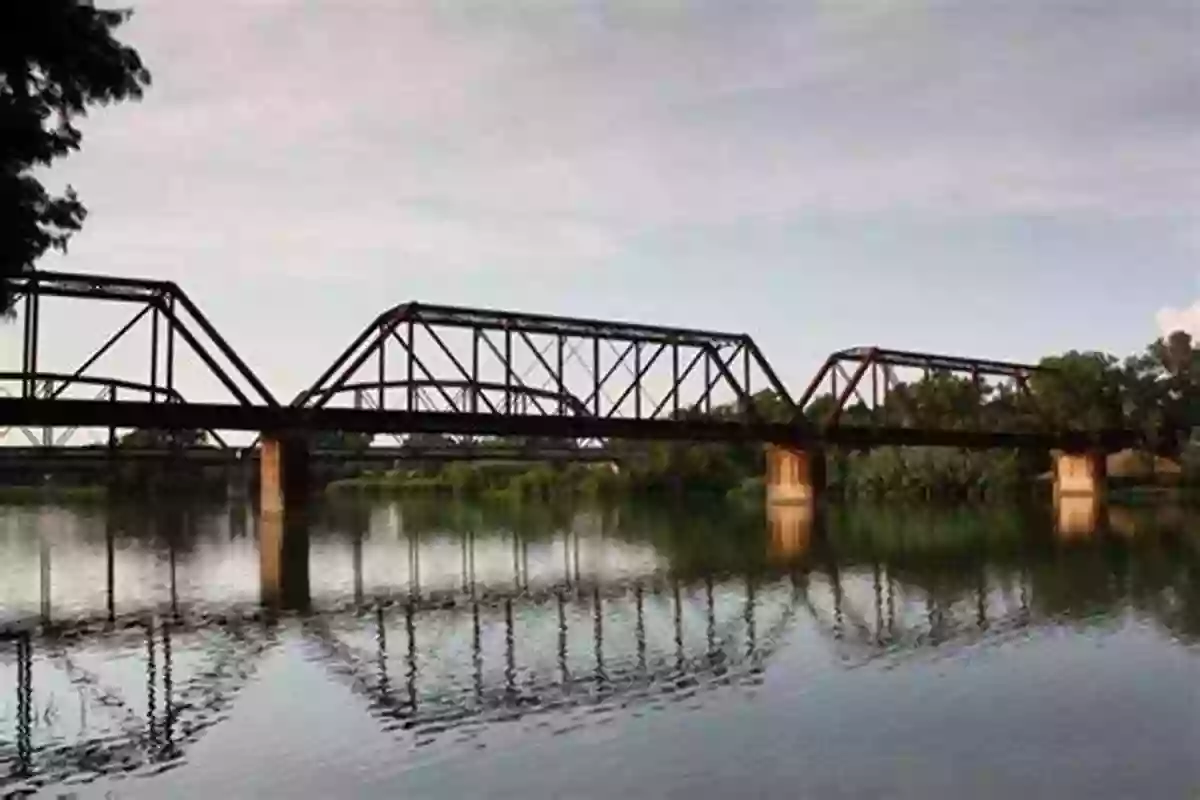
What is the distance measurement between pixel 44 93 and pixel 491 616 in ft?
63.3

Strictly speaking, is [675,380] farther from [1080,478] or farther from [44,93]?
[44,93]

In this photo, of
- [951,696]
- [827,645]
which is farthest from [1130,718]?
[827,645]

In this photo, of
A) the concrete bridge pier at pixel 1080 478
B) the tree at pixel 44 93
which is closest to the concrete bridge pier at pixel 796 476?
the concrete bridge pier at pixel 1080 478

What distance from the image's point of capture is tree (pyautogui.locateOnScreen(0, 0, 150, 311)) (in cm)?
1365

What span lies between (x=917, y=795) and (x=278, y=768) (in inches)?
289

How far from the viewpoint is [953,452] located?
108750 mm

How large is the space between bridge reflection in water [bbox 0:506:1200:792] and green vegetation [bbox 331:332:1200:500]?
48.7 metres

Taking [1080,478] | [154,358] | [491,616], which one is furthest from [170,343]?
[1080,478]

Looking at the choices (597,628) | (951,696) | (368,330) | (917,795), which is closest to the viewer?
(917,795)

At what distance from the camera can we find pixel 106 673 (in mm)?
23375

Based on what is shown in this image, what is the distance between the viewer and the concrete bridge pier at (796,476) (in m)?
91.9

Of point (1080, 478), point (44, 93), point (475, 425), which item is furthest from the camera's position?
point (1080, 478)

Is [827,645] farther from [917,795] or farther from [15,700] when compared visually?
[15,700]

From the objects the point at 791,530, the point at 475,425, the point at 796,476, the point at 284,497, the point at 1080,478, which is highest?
the point at 475,425
